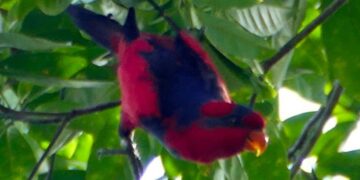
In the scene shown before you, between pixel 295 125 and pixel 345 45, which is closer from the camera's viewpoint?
pixel 345 45

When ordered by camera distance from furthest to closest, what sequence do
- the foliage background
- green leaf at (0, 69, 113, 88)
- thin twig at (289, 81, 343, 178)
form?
thin twig at (289, 81, 343, 178) < green leaf at (0, 69, 113, 88) < the foliage background

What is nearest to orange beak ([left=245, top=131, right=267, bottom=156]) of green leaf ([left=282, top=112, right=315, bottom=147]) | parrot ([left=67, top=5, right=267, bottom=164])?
parrot ([left=67, top=5, right=267, bottom=164])

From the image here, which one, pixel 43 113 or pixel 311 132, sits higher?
pixel 43 113

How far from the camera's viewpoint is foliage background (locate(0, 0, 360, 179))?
7.11 feet

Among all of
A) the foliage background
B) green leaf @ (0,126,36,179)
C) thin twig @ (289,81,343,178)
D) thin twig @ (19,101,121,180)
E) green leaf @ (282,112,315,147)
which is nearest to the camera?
the foliage background

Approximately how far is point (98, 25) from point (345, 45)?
58 cm

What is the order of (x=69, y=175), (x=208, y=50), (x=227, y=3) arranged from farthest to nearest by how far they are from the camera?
(x=69, y=175) < (x=208, y=50) < (x=227, y=3)

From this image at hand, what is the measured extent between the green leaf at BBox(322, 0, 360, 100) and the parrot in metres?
0.24

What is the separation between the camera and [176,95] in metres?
2.27

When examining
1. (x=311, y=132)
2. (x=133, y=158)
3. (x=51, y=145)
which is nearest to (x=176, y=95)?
(x=133, y=158)

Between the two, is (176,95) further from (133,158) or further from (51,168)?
(51,168)

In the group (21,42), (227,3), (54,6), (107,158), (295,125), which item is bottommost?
(295,125)

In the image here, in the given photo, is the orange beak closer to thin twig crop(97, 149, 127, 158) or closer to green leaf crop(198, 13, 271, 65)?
green leaf crop(198, 13, 271, 65)

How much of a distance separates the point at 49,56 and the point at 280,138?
550mm
